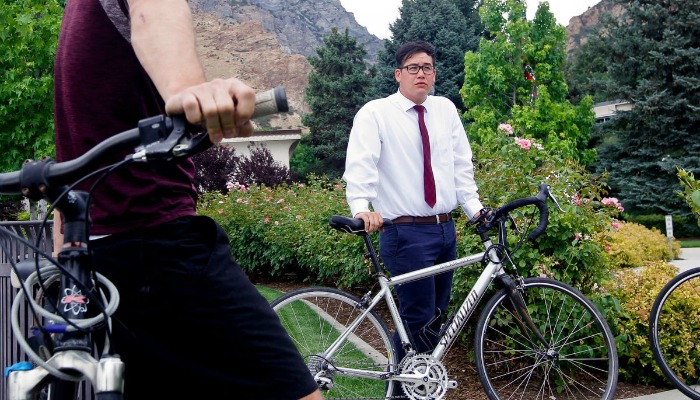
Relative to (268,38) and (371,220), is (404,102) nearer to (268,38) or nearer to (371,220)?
(371,220)

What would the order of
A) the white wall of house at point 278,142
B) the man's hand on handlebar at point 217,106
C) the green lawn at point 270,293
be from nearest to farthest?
1. the man's hand on handlebar at point 217,106
2. the green lawn at point 270,293
3. the white wall of house at point 278,142

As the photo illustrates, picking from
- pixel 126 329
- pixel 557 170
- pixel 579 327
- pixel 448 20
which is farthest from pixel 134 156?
pixel 448 20

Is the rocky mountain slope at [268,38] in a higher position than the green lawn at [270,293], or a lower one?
higher

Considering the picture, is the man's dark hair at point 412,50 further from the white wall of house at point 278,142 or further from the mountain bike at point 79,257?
the white wall of house at point 278,142

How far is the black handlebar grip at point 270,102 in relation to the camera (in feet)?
4.03

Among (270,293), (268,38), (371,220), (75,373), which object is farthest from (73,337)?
(268,38)

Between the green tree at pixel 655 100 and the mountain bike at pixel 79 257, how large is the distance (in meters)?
30.0

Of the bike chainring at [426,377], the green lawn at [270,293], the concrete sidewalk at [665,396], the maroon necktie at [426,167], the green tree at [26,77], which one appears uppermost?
the green tree at [26,77]

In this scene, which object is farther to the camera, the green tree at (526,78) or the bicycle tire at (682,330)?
the green tree at (526,78)

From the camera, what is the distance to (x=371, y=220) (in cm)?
402

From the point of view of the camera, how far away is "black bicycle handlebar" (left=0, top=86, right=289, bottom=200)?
1.22 metres

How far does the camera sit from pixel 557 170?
577 cm

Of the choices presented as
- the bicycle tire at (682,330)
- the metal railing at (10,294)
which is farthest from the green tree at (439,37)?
the metal railing at (10,294)

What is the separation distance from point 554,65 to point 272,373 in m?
33.0
